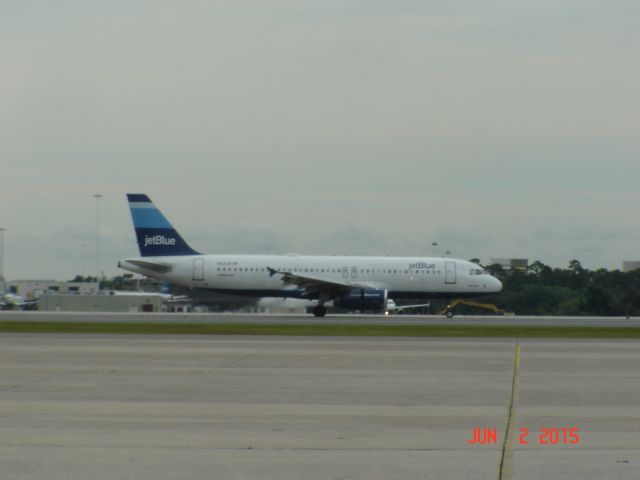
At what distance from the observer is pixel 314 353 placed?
2600cm

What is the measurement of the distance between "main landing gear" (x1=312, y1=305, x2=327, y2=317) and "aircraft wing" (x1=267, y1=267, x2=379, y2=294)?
2.92ft

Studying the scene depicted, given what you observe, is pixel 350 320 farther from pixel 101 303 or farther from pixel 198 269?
pixel 101 303

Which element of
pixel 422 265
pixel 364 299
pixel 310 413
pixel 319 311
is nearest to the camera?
pixel 310 413

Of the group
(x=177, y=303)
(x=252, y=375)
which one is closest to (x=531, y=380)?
(x=252, y=375)

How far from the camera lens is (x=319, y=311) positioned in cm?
5447

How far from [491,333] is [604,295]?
46.5m

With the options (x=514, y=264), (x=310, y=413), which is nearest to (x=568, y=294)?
(x=514, y=264)

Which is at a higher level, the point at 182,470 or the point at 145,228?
the point at 145,228

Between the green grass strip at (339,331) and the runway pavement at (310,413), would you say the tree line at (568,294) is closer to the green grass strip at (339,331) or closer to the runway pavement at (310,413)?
the green grass strip at (339,331)

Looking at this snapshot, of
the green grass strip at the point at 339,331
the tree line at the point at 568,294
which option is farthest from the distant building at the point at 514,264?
the green grass strip at the point at 339,331

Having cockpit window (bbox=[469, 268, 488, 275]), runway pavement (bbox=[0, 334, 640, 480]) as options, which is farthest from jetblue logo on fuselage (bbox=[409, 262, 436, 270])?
runway pavement (bbox=[0, 334, 640, 480])

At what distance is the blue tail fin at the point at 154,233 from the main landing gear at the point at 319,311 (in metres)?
7.82

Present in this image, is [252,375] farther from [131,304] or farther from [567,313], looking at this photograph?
[131,304]

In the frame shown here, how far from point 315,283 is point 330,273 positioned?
212 cm
